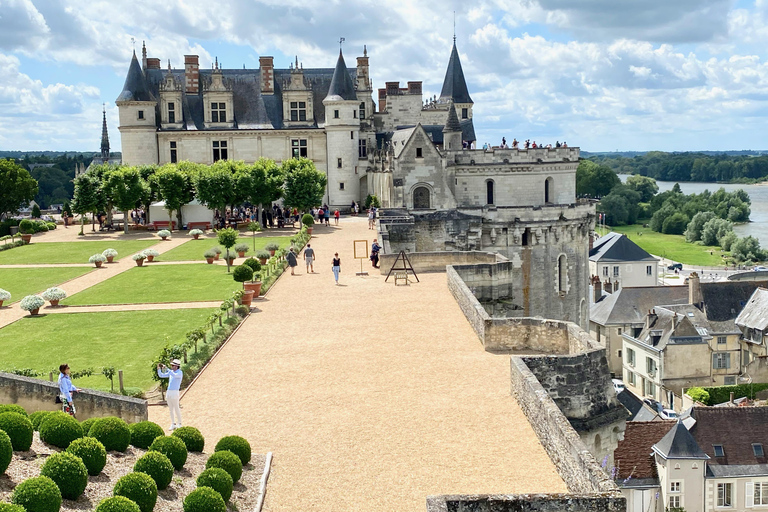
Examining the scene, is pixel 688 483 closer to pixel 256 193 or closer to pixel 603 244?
pixel 256 193

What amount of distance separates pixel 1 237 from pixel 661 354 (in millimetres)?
40994

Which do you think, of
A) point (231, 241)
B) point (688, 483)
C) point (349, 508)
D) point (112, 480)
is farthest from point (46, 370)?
point (688, 483)

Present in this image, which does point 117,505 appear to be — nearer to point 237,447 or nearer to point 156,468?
point 156,468

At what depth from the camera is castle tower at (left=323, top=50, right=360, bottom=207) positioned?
6088cm

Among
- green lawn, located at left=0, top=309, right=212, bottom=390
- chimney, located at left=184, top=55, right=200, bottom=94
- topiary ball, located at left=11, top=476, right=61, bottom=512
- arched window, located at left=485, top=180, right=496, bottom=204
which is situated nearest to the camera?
topiary ball, located at left=11, top=476, right=61, bottom=512

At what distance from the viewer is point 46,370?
66.7 feet

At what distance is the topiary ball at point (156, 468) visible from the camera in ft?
37.6

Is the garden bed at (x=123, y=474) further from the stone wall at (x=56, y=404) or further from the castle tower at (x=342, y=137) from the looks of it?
the castle tower at (x=342, y=137)

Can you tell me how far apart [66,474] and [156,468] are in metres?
1.23

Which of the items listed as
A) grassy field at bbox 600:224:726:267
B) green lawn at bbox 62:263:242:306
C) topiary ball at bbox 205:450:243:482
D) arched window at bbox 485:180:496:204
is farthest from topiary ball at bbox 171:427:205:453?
grassy field at bbox 600:224:726:267

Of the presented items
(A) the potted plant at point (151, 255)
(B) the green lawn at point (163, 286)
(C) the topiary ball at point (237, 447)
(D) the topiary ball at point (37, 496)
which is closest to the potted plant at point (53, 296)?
(B) the green lawn at point (163, 286)

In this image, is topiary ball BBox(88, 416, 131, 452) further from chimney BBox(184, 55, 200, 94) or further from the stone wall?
chimney BBox(184, 55, 200, 94)

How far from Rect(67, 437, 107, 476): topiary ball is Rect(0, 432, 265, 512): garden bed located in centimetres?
16

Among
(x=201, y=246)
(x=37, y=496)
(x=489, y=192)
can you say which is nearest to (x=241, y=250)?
(x=201, y=246)
